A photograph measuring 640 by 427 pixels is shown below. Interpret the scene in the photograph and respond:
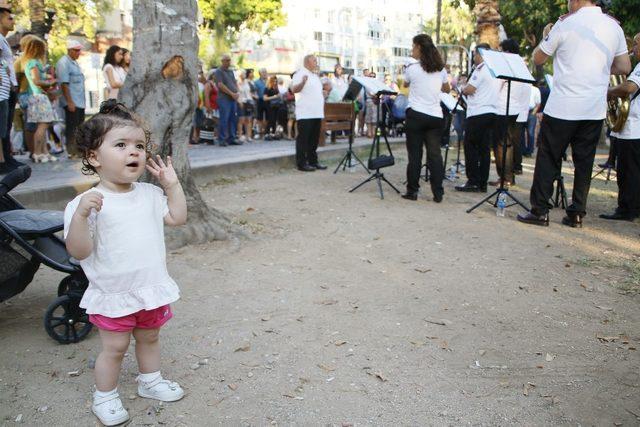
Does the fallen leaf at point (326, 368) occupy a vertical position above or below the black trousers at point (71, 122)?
below

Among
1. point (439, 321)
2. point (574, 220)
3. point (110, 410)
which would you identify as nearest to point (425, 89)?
point (574, 220)

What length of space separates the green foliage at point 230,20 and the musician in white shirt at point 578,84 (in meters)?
34.4

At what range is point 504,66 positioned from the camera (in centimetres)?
665

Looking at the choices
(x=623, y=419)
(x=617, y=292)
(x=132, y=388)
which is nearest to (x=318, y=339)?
(x=132, y=388)

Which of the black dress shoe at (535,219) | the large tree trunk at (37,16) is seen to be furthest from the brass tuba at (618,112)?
the large tree trunk at (37,16)

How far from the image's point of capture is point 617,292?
4.45 m

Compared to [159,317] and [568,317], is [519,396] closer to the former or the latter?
[568,317]

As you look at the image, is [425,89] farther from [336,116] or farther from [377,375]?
[336,116]

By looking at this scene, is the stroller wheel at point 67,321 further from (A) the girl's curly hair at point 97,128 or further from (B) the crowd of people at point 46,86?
(B) the crowd of people at point 46,86

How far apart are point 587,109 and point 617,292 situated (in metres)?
2.35

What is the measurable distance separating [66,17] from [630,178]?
29067 mm

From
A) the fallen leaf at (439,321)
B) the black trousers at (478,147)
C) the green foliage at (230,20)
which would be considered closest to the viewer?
the fallen leaf at (439,321)

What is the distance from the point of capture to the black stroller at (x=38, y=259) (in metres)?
3.26

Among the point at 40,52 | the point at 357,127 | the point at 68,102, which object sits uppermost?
the point at 40,52
